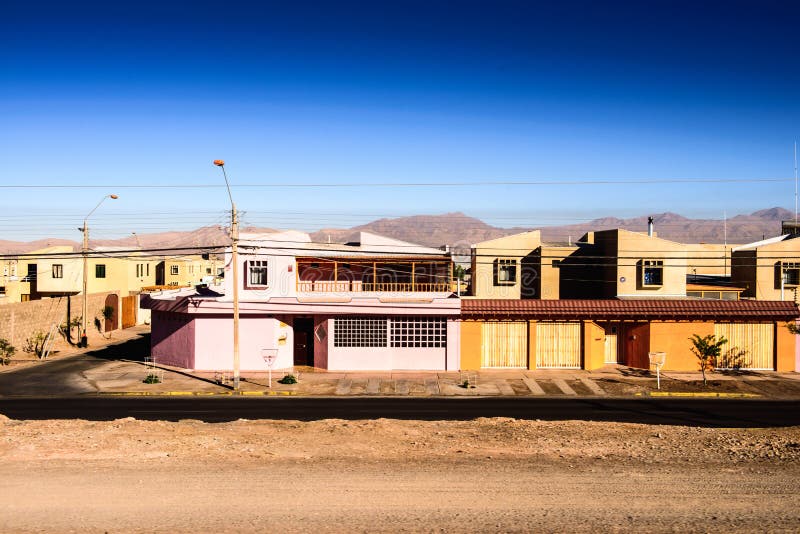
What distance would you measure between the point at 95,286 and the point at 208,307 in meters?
27.3

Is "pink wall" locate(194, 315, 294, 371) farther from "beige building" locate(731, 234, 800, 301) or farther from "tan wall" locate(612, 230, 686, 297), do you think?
"beige building" locate(731, 234, 800, 301)

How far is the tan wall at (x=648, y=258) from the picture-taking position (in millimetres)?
39094

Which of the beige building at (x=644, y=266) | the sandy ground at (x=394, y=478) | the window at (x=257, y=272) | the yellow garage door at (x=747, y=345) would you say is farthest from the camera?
the beige building at (x=644, y=266)

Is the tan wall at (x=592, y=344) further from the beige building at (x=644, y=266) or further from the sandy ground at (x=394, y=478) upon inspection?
the sandy ground at (x=394, y=478)

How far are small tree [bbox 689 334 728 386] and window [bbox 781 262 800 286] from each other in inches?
508

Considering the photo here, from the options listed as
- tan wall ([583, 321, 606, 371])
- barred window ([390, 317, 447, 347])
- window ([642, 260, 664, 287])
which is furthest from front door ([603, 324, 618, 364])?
barred window ([390, 317, 447, 347])

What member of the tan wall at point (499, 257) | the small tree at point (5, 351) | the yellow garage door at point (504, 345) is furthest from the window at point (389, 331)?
the small tree at point (5, 351)

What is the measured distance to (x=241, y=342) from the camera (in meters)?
31.1

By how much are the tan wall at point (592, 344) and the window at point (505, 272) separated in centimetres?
1185

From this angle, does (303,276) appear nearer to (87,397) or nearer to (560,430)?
(87,397)

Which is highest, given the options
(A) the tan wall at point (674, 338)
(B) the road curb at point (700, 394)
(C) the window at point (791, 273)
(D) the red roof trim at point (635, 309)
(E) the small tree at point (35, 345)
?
(C) the window at point (791, 273)

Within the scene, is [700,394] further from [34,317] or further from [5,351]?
[34,317]

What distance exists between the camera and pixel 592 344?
105ft

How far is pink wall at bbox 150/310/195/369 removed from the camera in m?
31.4
